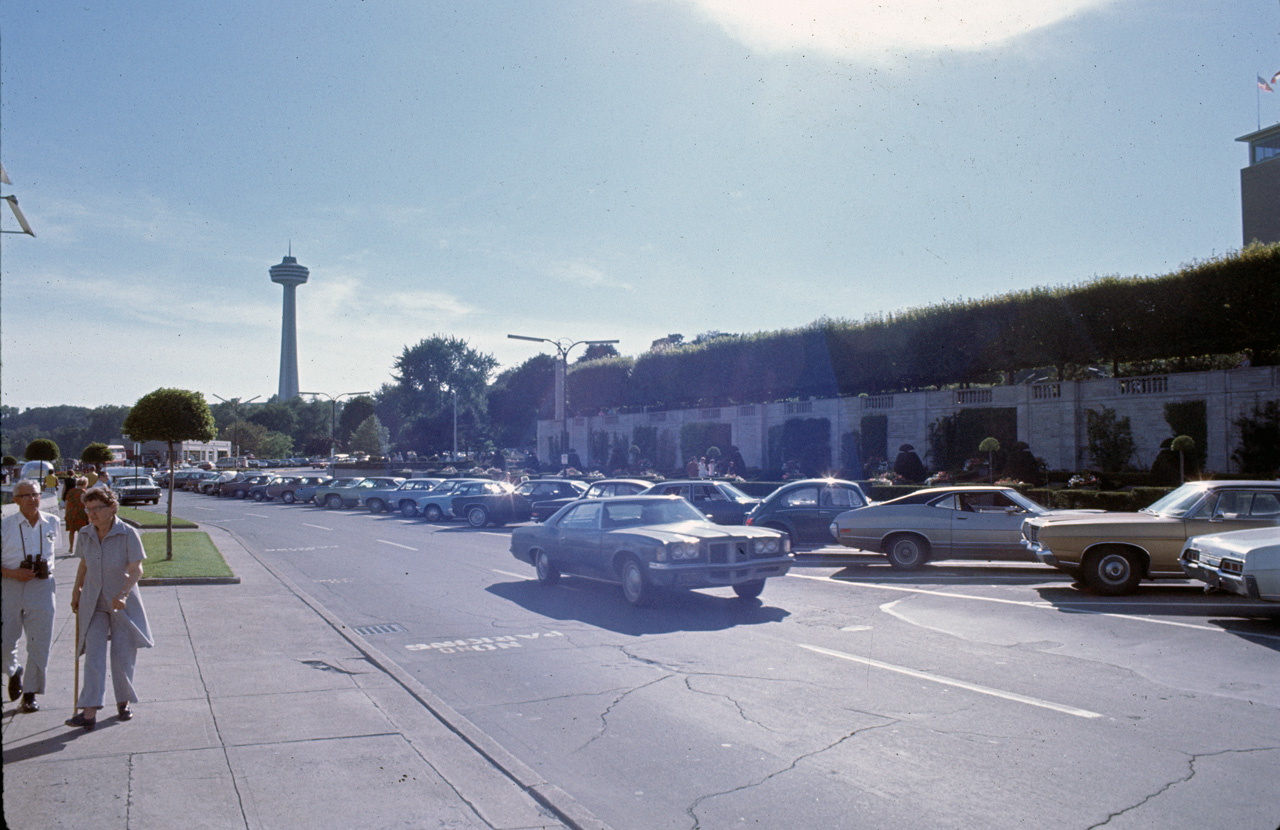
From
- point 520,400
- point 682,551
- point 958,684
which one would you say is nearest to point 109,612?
point 682,551

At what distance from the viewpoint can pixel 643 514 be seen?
12.0 metres

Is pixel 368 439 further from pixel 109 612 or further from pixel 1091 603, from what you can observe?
pixel 109 612

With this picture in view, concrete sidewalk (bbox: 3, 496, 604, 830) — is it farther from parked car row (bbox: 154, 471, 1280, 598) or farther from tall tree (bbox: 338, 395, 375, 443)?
tall tree (bbox: 338, 395, 375, 443)

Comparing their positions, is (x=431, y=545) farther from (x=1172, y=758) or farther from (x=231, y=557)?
(x=1172, y=758)

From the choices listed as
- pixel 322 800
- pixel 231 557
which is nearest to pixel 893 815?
pixel 322 800

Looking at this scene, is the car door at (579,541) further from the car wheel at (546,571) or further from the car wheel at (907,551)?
the car wheel at (907,551)

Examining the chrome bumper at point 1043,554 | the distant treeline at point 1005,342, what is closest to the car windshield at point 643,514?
the chrome bumper at point 1043,554

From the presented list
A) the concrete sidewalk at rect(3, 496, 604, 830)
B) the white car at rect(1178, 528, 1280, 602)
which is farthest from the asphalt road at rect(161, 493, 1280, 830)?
the white car at rect(1178, 528, 1280, 602)

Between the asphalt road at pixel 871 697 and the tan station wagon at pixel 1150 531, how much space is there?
1.40 feet

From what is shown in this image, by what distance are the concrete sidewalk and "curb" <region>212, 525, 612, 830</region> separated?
1cm

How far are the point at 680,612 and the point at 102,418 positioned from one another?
18603 millimetres

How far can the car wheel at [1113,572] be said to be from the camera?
445 inches

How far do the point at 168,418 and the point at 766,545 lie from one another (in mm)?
11156

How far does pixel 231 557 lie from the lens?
17297 millimetres
